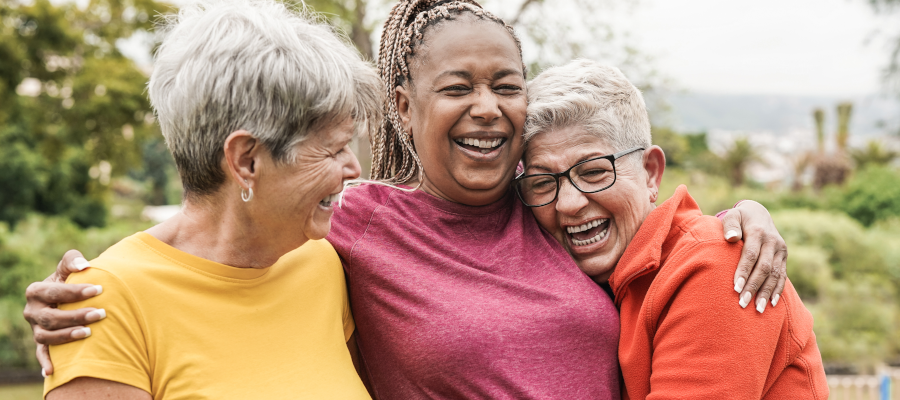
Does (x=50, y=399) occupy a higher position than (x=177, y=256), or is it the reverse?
(x=177, y=256)

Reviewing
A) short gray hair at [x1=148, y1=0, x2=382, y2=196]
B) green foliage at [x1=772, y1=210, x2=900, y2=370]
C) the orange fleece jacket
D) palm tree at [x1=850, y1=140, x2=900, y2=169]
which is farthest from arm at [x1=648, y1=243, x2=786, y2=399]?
palm tree at [x1=850, y1=140, x2=900, y2=169]

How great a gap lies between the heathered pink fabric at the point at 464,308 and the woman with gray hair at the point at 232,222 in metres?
0.23

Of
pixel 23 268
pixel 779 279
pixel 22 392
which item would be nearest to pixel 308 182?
pixel 779 279

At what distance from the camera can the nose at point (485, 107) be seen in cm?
219

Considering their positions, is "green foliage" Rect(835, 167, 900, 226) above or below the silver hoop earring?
below

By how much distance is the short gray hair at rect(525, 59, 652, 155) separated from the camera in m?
2.25

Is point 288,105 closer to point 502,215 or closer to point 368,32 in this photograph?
point 502,215

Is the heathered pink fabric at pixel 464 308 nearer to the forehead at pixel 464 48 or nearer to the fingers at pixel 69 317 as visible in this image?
the forehead at pixel 464 48

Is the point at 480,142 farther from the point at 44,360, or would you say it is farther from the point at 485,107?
the point at 44,360

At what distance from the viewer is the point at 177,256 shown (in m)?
1.72

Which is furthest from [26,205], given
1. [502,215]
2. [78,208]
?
[502,215]

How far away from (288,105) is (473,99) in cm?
74

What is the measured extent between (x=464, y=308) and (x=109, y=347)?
0.99 m

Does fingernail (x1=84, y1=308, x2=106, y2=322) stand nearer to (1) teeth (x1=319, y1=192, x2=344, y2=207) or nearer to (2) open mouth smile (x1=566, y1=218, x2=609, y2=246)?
(1) teeth (x1=319, y1=192, x2=344, y2=207)
